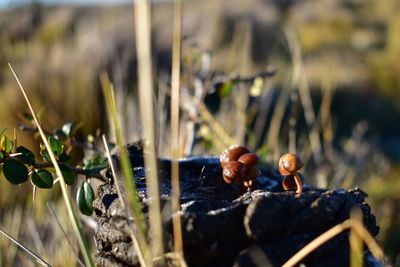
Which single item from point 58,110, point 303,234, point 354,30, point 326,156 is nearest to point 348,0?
point 354,30

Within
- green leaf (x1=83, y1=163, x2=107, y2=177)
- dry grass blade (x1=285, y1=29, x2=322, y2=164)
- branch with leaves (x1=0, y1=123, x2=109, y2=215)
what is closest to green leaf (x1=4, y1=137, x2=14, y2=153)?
branch with leaves (x1=0, y1=123, x2=109, y2=215)

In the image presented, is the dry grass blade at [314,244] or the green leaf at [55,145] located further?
the green leaf at [55,145]

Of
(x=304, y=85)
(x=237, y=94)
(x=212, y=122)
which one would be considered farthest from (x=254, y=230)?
(x=237, y=94)

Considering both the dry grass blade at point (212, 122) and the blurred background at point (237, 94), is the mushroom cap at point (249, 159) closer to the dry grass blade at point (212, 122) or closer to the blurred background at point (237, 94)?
the blurred background at point (237, 94)

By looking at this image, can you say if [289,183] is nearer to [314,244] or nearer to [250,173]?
[250,173]

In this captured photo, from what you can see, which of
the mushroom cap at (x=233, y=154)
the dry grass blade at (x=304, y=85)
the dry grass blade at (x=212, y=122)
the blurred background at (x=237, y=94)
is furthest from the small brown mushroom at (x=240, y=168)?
the dry grass blade at (x=304, y=85)

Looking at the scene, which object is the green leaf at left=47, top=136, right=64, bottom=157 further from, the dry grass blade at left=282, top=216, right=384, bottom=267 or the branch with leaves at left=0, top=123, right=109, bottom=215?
the dry grass blade at left=282, top=216, right=384, bottom=267
